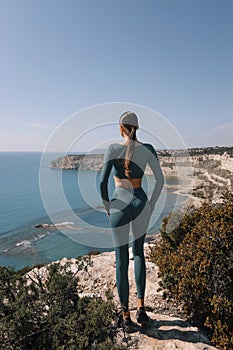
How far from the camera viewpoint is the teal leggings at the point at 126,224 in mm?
3035

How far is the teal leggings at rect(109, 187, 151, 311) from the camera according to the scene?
304 centimetres

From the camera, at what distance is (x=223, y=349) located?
3.23 metres

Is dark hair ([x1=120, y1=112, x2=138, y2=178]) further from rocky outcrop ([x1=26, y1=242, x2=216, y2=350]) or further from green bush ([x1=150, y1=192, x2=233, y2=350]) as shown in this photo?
green bush ([x1=150, y1=192, x2=233, y2=350])

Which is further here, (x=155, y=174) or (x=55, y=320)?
(x=155, y=174)

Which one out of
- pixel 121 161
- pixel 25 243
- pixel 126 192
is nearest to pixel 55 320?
pixel 126 192

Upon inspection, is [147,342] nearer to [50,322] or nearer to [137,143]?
[50,322]

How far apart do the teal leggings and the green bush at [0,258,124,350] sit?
40 cm

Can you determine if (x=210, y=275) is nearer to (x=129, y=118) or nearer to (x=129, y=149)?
(x=129, y=149)

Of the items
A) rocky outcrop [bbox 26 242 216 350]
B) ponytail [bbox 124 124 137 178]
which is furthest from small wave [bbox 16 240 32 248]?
ponytail [bbox 124 124 137 178]

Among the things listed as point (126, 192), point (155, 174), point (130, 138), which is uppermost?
point (130, 138)

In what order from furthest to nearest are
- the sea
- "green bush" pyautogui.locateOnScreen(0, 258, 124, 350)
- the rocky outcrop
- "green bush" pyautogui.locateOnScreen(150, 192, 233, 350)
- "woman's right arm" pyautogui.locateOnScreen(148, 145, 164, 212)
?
the sea → "green bush" pyautogui.locateOnScreen(150, 192, 233, 350) → "woman's right arm" pyautogui.locateOnScreen(148, 145, 164, 212) → the rocky outcrop → "green bush" pyautogui.locateOnScreen(0, 258, 124, 350)

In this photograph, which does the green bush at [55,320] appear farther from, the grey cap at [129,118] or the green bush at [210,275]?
the grey cap at [129,118]

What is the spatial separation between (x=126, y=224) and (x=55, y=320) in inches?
58.8

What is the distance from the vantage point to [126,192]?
3061 millimetres
